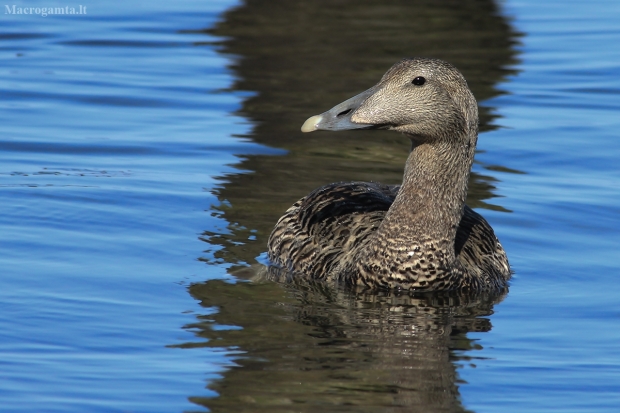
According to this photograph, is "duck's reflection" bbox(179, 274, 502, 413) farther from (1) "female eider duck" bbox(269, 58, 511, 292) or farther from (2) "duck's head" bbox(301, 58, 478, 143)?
(2) "duck's head" bbox(301, 58, 478, 143)

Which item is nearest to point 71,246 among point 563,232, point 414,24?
point 563,232

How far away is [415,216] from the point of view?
881 cm

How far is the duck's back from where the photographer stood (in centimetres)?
916

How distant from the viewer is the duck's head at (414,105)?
845 cm

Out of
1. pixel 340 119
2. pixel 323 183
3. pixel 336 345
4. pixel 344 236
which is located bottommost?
pixel 336 345

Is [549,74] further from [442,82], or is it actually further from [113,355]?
[113,355]

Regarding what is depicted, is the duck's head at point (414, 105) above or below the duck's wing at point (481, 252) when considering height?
above

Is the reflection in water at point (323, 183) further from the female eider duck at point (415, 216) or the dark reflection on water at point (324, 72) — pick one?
the female eider duck at point (415, 216)

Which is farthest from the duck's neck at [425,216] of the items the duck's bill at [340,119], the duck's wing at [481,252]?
the duck's bill at [340,119]

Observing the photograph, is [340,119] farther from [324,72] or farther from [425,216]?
[324,72]

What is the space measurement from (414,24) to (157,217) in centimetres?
885

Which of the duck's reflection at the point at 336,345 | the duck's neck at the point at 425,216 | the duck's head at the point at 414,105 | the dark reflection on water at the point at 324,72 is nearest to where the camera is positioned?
the duck's reflection at the point at 336,345

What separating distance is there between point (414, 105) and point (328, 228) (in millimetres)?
1372

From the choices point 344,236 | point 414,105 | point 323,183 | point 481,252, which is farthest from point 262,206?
point 414,105
